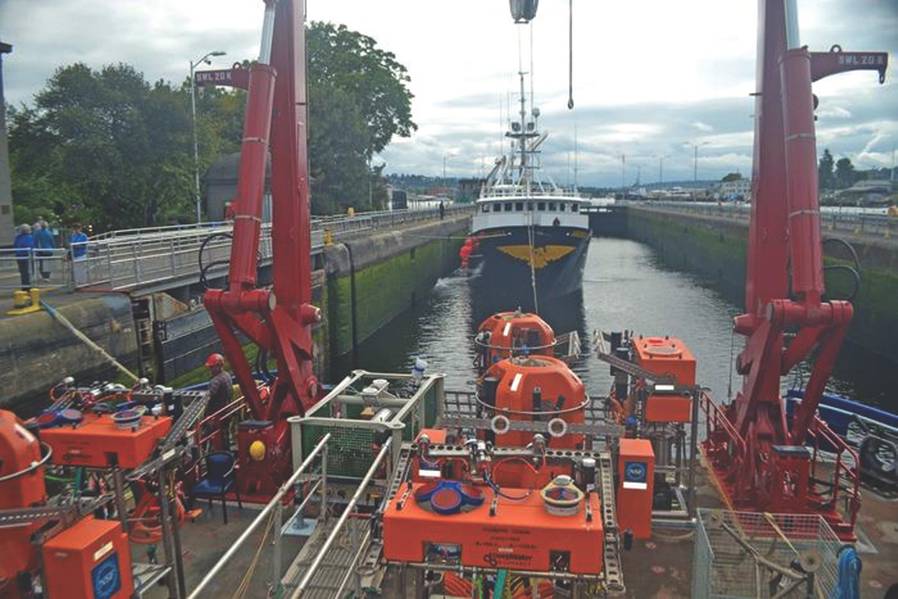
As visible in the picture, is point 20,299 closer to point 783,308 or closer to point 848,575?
point 783,308

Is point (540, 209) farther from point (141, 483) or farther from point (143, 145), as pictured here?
point (141, 483)

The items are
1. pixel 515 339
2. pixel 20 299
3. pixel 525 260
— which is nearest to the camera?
pixel 20 299

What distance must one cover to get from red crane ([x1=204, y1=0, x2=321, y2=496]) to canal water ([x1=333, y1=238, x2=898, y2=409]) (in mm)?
10514

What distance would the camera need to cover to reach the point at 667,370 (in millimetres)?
11031

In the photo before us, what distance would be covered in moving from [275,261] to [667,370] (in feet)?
21.2

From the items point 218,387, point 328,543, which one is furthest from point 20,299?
point 328,543

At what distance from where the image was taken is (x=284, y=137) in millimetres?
11344

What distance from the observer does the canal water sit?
25.4 m

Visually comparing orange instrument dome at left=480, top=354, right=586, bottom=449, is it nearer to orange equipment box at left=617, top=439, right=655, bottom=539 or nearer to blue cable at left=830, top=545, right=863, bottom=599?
orange equipment box at left=617, top=439, right=655, bottom=539

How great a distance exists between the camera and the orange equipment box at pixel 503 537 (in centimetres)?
515

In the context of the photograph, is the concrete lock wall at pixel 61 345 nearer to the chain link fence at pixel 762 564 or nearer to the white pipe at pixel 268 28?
the white pipe at pixel 268 28

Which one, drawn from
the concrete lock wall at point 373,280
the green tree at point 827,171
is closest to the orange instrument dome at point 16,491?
the concrete lock wall at point 373,280

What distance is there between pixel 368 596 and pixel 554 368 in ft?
13.4

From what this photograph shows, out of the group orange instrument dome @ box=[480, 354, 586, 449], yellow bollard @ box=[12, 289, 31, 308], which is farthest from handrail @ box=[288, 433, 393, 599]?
yellow bollard @ box=[12, 289, 31, 308]
